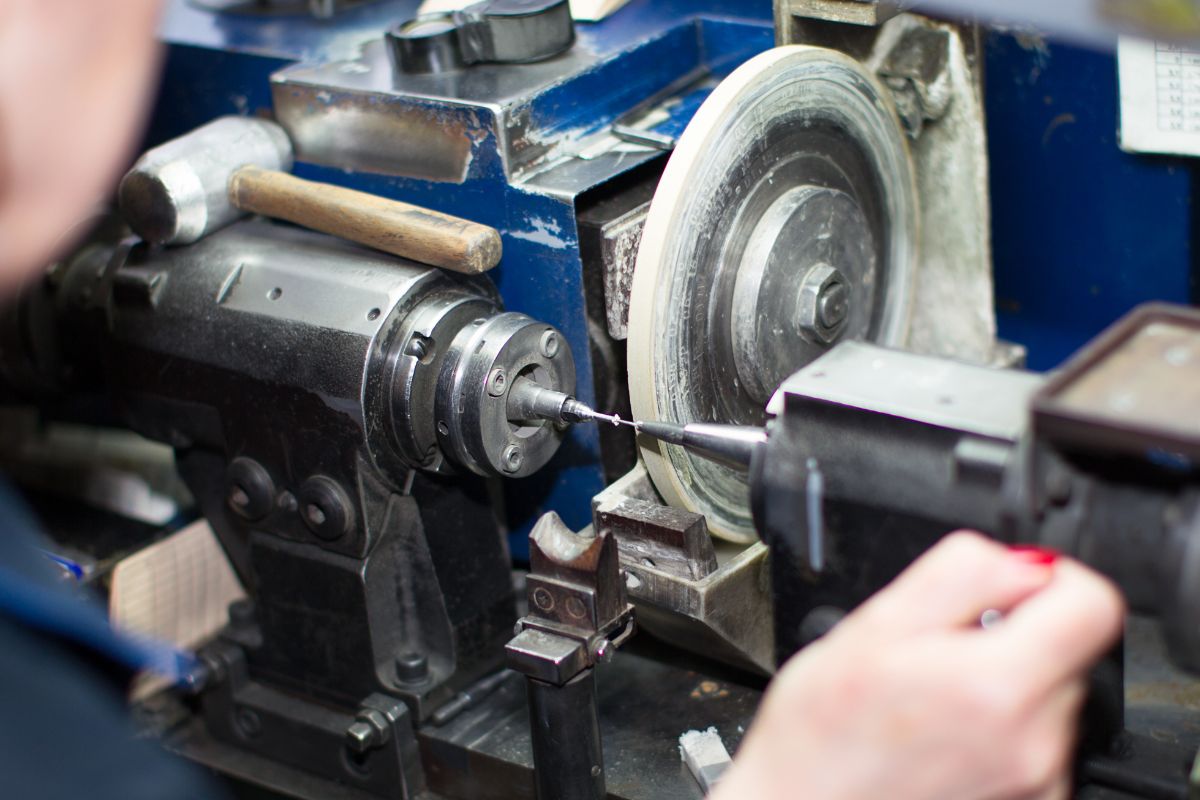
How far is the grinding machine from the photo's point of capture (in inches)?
48.9

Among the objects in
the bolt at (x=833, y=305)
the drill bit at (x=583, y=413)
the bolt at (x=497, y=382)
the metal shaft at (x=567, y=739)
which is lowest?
the metal shaft at (x=567, y=739)

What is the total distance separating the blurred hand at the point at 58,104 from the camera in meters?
0.63

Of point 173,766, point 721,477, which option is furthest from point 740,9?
point 173,766

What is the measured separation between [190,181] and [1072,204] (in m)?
0.95

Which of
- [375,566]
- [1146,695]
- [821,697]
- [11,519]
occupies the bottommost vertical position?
[1146,695]

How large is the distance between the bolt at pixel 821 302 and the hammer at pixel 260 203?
0.96ft

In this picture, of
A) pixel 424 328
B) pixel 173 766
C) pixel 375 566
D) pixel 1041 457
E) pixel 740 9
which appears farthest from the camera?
pixel 740 9

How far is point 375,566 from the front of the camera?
1358mm

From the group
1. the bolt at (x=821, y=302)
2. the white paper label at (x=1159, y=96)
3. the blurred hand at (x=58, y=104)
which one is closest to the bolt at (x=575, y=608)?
the bolt at (x=821, y=302)

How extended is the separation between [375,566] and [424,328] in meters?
0.25

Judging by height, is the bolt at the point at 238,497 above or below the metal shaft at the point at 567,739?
above

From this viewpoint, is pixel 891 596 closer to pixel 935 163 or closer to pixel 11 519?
pixel 11 519

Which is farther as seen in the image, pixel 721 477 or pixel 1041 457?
pixel 721 477

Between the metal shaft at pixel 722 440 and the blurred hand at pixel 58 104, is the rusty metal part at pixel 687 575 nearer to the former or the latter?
the metal shaft at pixel 722 440
